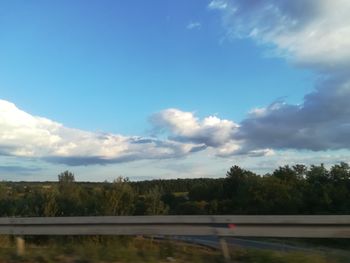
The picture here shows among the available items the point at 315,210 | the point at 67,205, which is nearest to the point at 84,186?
the point at 67,205

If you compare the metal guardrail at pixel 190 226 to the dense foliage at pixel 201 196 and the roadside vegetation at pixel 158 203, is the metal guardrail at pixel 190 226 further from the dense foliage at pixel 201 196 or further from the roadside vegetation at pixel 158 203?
the dense foliage at pixel 201 196

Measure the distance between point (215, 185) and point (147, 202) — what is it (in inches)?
2067

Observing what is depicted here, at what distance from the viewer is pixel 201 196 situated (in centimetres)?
8725

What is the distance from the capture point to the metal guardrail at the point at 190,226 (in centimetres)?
898

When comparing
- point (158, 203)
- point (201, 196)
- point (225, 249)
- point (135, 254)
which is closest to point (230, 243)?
point (225, 249)

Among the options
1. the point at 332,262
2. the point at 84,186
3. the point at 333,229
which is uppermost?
the point at 84,186

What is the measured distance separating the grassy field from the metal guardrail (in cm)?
36

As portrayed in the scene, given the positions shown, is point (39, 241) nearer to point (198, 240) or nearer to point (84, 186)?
point (198, 240)

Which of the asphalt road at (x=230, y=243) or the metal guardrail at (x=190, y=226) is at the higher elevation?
the metal guardrail at (x=190, y=226)

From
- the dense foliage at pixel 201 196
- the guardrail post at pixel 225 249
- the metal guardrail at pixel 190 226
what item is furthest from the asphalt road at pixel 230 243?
the dense foliage at pixel 201 196

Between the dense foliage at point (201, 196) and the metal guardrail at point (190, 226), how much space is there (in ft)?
58.7

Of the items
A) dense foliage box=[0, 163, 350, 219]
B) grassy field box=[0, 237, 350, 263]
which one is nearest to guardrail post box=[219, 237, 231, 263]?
grassy field box=[0, 237, 350, 263]

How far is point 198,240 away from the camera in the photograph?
37.5ft

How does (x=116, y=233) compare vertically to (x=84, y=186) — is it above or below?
below
